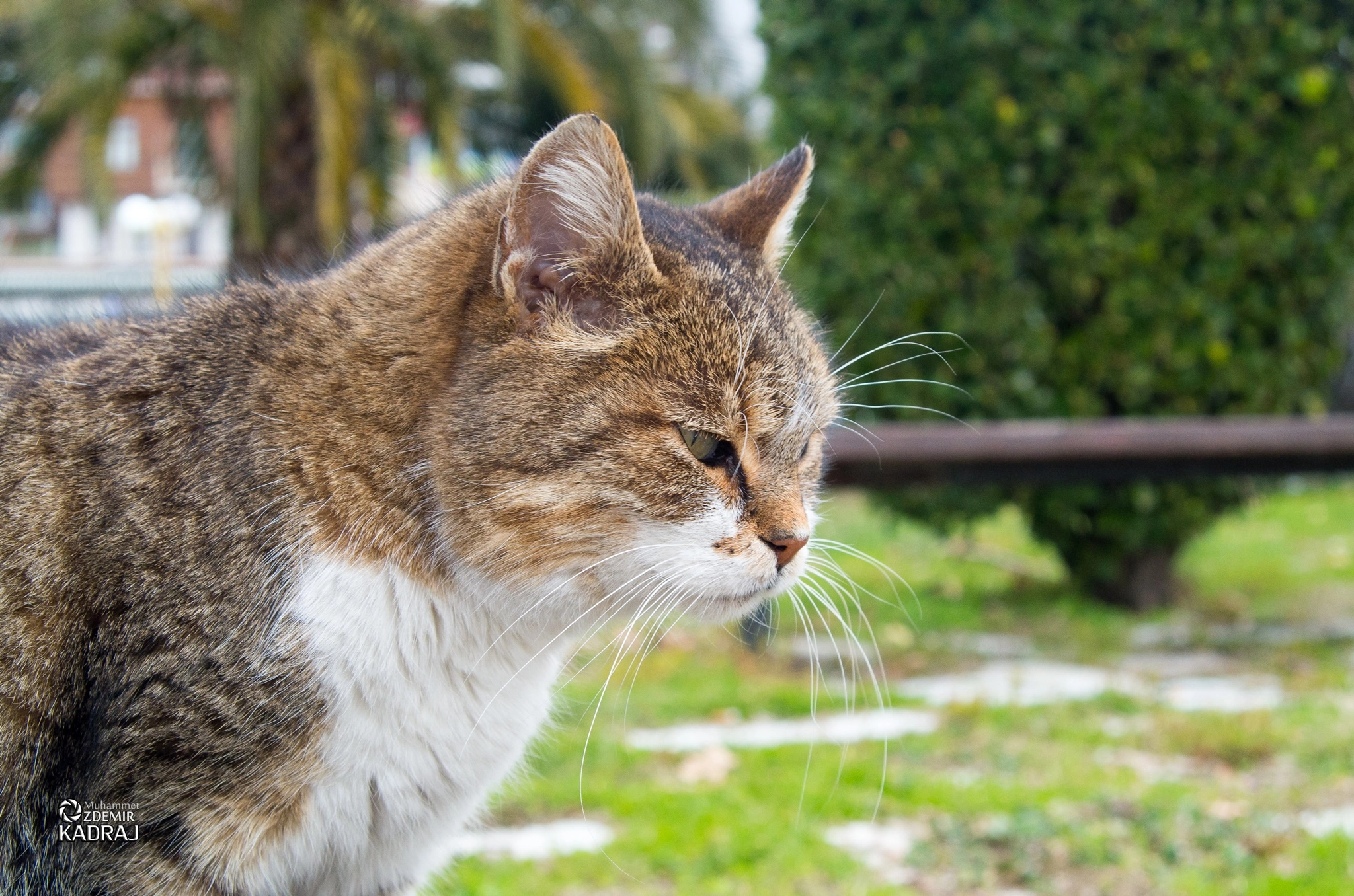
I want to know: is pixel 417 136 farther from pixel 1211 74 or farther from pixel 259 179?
pixel 1211 74

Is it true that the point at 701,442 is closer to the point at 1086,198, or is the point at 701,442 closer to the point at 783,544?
the point at 783,544

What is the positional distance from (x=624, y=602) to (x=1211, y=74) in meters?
4.97

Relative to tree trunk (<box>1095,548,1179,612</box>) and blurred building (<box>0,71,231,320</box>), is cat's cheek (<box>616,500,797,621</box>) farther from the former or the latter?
tree trunk (<box>1095,548,1179,612</box>)

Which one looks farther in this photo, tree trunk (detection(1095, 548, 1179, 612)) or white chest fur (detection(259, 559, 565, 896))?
tree trunk (detection(1095, 548, 1179, 612))

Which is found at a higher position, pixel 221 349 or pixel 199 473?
pixel 221 349

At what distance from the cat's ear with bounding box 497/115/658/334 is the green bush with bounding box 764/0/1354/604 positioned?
3.92 m

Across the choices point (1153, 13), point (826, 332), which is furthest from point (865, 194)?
point (826, 332)

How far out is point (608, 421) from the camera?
1901 millimetres

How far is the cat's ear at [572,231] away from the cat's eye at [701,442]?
221mm

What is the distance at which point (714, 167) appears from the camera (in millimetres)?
14703

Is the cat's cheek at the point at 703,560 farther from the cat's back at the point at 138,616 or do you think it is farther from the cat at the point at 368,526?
the cat's back at the point at 138,616

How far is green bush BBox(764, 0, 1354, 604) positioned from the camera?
18.4 feet

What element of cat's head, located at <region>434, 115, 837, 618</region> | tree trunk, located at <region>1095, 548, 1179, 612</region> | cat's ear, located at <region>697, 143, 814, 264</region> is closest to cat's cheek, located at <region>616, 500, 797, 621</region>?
cat's head, located at <region>434, 115, 837, 618</region>

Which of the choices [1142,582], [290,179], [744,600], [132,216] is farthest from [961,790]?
[132,216]
